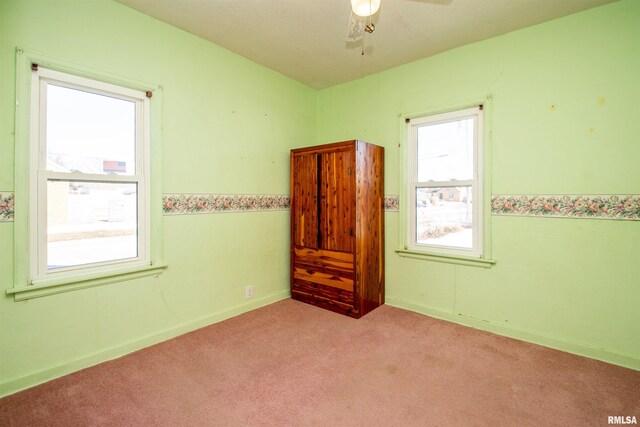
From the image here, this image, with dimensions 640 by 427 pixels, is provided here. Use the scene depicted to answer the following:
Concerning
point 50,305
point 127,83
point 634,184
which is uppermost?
point 127,83

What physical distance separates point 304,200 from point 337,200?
45cm

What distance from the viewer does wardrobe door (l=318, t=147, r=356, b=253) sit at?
3070 millimetres

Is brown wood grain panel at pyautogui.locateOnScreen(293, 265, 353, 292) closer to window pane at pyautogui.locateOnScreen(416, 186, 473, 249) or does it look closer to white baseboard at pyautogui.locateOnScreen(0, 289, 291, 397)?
white baseboard at pyautogui.locateOnScreen(0, 289, 291, 397)

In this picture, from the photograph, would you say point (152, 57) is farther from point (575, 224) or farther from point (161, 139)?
point (575, 224)

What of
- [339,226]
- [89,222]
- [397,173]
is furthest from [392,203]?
[89,222]

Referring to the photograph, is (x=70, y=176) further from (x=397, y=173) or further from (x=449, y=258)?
(x=449, y=258)

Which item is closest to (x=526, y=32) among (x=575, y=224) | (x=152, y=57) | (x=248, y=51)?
(x=575, y=224)

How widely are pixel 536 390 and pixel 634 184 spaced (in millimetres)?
1574

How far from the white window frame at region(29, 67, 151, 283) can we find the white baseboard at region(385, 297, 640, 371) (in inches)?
102

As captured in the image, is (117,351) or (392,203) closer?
(117,351)

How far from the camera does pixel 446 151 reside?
3059 mm

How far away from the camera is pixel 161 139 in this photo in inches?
100.0

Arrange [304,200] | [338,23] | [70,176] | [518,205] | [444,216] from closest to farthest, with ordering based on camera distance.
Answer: [70,176] → [338,23] → [518,205] → [444,216] → [304,200]

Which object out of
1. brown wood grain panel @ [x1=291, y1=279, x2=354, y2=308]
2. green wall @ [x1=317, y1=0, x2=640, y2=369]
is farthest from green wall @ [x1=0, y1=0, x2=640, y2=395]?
brown wood grain panel @ [x1=291, y1=279, x2=354, y2=308]
